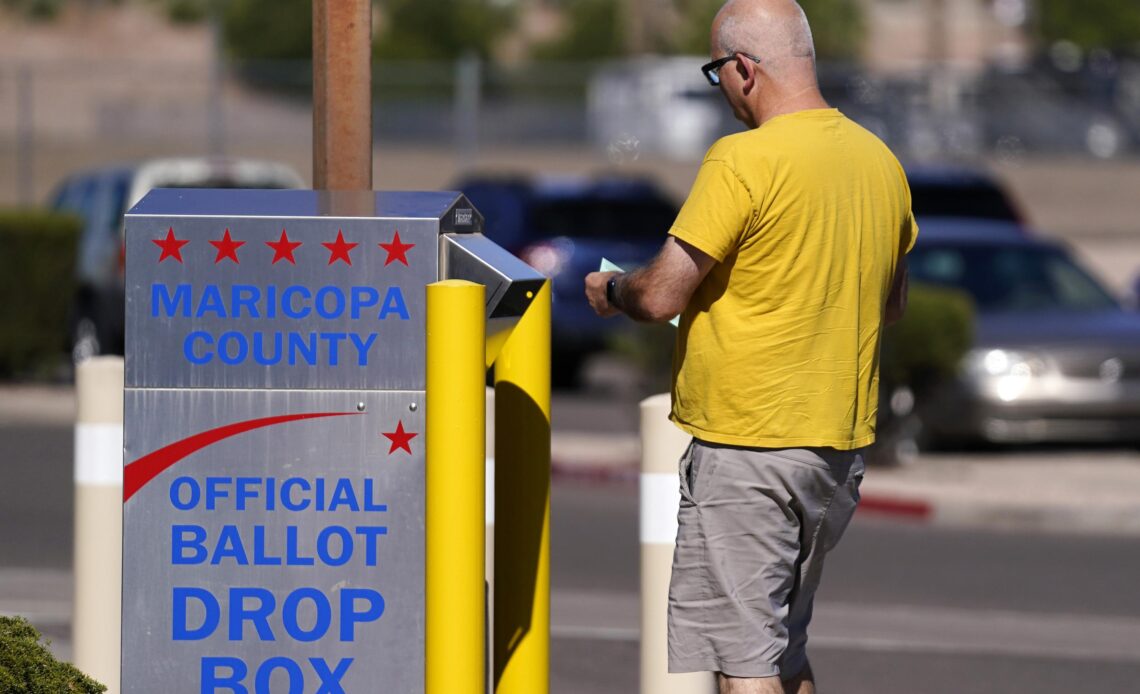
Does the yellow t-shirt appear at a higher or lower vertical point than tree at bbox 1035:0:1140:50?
lower

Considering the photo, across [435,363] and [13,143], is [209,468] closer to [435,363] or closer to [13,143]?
[435,363]

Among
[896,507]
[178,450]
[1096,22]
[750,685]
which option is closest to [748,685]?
[750,685]

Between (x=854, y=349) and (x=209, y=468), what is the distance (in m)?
1.46

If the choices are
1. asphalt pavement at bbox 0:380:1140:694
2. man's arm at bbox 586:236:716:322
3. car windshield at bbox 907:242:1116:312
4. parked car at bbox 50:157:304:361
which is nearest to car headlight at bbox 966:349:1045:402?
asphalt pavement at bbox 0:380:1140:694

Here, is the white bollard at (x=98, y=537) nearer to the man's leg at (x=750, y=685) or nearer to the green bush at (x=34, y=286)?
the man's leg at (x=750, y=685)

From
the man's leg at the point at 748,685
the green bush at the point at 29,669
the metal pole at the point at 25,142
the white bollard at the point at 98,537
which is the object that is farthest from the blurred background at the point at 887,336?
the green bush at the point at 29,669

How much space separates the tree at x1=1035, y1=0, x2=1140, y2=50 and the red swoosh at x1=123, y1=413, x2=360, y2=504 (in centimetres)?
7538

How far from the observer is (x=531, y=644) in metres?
4.47

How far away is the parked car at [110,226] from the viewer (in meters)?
15.5

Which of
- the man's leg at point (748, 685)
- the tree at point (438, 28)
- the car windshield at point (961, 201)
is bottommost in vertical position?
the man's leg at point (748, 685)

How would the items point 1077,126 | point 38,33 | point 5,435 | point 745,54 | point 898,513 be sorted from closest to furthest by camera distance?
point 745,54
point 898,513
point 5,435
point 1077,126
point 38,33

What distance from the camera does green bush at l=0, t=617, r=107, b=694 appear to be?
4098 mm

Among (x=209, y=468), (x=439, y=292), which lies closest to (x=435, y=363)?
(x=439, y=292)

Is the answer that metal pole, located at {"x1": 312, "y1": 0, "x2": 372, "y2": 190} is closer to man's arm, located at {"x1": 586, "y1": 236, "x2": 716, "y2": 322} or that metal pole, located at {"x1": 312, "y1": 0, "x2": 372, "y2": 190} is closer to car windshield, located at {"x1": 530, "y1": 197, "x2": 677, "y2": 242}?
man's arm, located at {"x1": 586, "y1": 236, "x2": 716, "y2": 322}
